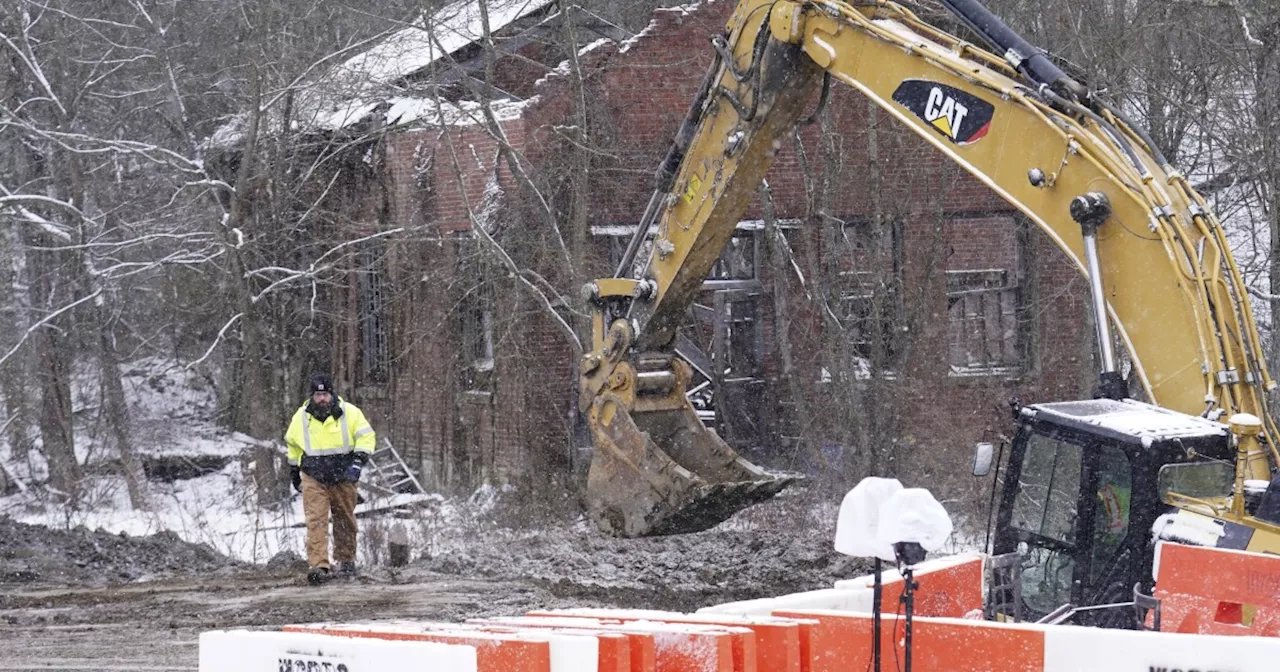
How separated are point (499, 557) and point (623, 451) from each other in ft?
9.78

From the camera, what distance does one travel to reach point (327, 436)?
1370cm

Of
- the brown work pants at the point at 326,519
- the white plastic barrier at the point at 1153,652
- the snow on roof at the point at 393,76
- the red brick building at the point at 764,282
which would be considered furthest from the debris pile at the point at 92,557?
the white plastic barrier at the point at 1153,652

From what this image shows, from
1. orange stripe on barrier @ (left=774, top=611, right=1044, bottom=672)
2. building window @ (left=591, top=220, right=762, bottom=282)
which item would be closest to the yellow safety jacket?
building window @ (left=591, top=220, right=762, bottom=282)

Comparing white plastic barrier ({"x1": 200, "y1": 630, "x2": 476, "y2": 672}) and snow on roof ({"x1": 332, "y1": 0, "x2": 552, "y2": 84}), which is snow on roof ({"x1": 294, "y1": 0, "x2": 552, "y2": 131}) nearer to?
snow on roof ({"x1": 332, "y1": 0, "x2": 552, "y2": 84})

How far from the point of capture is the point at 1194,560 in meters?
6.12

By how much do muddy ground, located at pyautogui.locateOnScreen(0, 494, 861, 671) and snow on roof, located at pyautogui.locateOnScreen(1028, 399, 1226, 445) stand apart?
4938mm

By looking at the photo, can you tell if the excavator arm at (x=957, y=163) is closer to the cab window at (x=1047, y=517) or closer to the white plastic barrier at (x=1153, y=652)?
the cab window at (x=1047, y=517)

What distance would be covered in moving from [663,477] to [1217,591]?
5.94 m

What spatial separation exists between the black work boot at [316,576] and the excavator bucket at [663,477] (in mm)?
2646

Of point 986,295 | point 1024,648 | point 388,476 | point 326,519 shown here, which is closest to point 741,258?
point 986,295

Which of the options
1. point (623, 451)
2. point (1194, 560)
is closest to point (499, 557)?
point (623, 451)

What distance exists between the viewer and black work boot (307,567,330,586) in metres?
13.3

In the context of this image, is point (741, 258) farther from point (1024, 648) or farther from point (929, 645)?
point (1024, 648)

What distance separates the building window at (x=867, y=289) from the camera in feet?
63.8
